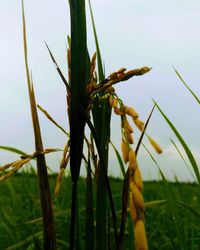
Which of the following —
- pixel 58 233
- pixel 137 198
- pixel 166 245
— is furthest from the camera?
pixel 58 233

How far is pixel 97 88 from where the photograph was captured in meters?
0.81

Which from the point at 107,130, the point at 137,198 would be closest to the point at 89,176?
the point at 107,130

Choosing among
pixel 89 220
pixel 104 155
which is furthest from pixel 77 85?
pixel 89 220

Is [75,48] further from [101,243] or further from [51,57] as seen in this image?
[101,243]

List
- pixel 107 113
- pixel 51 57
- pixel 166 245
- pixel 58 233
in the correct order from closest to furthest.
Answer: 1. pixel 51 57
2. pixel 107 113
3. pixel 166 245
4. pixel 58 233

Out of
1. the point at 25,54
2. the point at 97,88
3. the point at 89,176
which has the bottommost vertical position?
the point at 89,176

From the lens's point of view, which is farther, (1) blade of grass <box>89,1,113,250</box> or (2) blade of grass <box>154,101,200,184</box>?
(2) blade of grass <box>154,101,200,184</box>

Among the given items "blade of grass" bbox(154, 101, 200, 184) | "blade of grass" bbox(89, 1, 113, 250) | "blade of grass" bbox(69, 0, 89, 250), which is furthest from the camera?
"blade of grass" bbox(154, 101, 200, 184)

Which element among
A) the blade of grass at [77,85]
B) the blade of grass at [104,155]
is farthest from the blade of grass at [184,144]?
the blade of grass at [77,85]

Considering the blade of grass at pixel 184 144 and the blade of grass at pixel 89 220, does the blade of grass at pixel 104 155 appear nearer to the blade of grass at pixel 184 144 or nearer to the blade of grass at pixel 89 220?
the blade of grass at pixel 89 220

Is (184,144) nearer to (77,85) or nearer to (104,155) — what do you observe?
(104,155)

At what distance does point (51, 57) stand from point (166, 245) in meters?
1.48

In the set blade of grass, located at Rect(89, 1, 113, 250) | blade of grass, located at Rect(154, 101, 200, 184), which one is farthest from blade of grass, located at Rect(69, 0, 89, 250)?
blade of grass, located at Rect(154, 101, 200, 184)

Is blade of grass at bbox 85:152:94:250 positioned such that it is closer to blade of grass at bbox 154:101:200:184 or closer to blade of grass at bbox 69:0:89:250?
blade of grass at bbox 69:0:89:250
